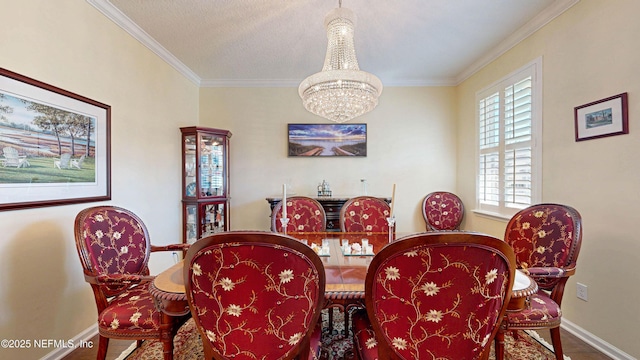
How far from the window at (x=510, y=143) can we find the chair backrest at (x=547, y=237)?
2.90ft

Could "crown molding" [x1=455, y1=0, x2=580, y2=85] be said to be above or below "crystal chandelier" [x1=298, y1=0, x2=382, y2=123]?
above

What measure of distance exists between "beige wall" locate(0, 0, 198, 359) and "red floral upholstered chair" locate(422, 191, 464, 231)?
3487 millimetres

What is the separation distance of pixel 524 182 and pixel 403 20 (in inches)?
79.4

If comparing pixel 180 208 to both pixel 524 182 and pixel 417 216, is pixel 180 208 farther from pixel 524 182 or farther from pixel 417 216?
pixel 524 182

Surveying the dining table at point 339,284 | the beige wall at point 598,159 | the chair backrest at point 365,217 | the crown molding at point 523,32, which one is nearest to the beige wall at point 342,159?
the crown molding at point 523,32

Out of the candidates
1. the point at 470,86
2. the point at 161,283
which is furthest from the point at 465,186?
the point at 161,283

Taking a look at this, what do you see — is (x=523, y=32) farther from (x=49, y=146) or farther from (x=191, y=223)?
(x=191, y=223)

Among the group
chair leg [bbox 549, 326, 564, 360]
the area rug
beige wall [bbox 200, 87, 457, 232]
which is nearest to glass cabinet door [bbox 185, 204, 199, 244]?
beige wall [bbox 200, 87, 457, 232]

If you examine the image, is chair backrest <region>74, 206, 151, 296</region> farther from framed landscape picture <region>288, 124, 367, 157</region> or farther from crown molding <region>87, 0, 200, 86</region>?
framed landscape picture <region>288, 124, 367, 157</region>

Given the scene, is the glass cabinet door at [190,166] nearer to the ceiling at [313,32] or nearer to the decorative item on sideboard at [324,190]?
the ceiling at [313,32]

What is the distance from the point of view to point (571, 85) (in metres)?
2.18

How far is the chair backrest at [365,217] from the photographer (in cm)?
261

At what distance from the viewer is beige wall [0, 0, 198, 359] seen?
5.30 ft

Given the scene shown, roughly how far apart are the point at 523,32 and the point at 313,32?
2097mm
